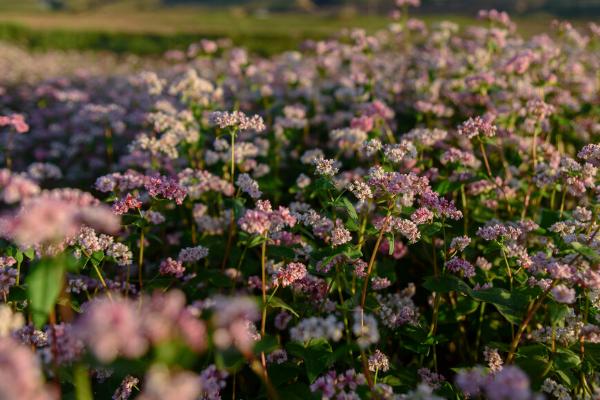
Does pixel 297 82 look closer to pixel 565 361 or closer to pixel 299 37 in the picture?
pixel 565 361

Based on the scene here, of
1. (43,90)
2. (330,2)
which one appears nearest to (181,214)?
(43,90)

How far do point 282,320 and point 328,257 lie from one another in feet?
2.73

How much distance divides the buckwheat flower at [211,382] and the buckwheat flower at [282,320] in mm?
854

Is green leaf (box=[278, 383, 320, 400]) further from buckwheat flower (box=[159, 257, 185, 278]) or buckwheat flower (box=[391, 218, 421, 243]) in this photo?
buckwheat flower (box=[159, 257, 185, 278])

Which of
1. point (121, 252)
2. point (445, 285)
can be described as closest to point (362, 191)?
point (445, 285)

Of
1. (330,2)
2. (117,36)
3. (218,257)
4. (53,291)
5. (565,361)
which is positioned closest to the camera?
(53,291)

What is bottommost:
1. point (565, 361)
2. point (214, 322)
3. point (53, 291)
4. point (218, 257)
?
point (218, 257)

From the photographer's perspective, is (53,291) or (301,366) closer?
(53,291)

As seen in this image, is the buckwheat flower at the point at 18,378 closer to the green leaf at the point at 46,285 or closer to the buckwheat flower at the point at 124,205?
the green leaf at the point at 46,285

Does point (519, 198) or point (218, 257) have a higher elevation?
point (519, 198)

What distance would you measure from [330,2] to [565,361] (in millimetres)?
122068

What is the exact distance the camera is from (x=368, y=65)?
8180 millimetres

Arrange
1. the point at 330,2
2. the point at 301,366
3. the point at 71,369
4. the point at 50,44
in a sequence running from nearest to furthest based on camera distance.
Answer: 1. the point at 71,369
2. the point at 301,366
3. the point at 50,44
4. the point at 330,2

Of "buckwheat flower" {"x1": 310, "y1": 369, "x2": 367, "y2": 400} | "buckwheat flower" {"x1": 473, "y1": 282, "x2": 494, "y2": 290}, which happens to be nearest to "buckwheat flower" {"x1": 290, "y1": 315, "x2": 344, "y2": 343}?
"buckwheat flower" {"x1": 310, "y1": 369, "x2": 367, "y2": 400}
